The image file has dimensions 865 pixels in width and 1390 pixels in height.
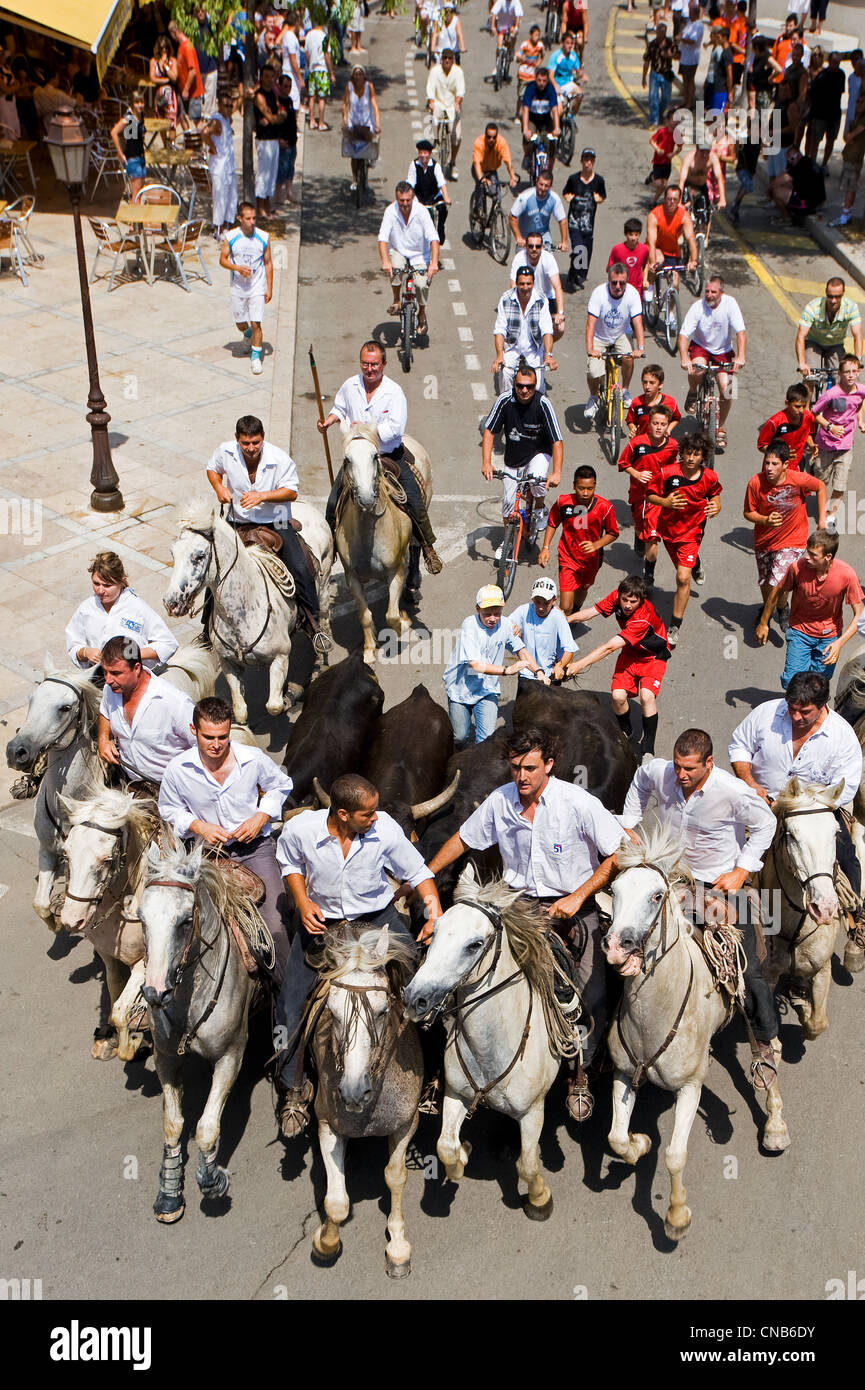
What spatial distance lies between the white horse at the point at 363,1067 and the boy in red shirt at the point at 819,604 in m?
5.02

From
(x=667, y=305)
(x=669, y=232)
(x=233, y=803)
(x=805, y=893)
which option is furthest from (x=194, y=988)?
(x=669, y=232)

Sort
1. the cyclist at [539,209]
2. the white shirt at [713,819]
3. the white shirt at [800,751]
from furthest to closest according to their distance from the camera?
the cyclist at [539,209] < the white shirt at [800,751] < the white shirt at [713,819]

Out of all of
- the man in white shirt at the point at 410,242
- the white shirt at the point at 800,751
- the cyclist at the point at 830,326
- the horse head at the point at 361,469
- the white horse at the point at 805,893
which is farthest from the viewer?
the man in white shirt at the point at 410,242

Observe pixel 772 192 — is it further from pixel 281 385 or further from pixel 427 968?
pixel 427 968

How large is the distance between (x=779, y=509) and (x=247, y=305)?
8.81 m

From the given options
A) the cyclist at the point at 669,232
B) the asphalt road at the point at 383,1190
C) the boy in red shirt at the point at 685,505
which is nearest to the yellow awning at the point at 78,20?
the cyclist at the point at 669,232

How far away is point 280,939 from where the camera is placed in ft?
23.6

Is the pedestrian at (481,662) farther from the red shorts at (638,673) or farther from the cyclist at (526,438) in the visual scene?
the cyclist at (526,438)

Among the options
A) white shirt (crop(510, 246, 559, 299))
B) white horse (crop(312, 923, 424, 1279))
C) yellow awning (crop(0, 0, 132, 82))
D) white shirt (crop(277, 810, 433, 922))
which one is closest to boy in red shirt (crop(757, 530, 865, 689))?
white shirt (crop(277, 810, 433, 922))

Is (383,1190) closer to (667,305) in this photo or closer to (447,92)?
(667,305)

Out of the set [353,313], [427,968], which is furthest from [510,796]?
[353,313]

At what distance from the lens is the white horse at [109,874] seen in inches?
258

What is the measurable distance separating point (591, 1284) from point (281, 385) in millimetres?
13059

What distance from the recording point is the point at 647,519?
12188 mm
